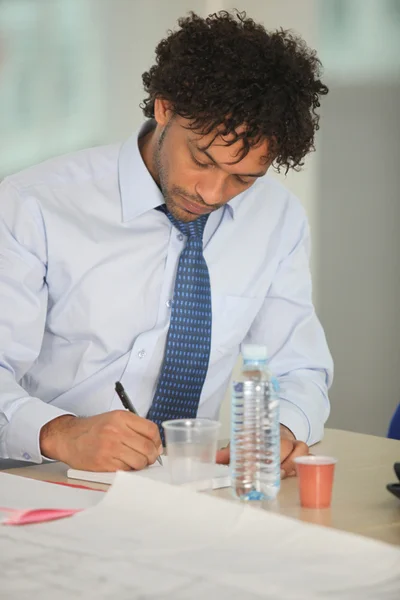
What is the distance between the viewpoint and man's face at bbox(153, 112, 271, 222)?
5.23ft

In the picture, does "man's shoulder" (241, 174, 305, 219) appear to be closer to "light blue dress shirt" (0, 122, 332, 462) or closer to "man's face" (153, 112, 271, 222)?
"light blue dress shirt" (0, 122, 332, 462)

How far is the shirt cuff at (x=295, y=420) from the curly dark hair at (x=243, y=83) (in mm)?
488

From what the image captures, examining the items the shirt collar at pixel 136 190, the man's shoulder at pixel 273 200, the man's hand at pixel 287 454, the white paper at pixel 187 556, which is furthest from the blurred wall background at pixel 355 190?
the white paper at pixel 187 556

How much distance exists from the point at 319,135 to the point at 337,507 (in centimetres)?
273

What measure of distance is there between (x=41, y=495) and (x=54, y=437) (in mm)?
229

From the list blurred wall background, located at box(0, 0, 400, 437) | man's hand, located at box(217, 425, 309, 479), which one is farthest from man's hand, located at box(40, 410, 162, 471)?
blurred wall background, located at box(0, 0, 400, 437)

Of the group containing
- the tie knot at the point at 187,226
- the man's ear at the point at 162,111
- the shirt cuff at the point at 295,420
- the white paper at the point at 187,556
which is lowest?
the shirt cuff at the point at 295,420

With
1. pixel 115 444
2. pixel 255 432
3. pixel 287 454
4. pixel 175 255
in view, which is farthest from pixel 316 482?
pixel 175 255

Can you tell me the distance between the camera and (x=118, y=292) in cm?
181

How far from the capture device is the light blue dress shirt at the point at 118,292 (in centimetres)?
172

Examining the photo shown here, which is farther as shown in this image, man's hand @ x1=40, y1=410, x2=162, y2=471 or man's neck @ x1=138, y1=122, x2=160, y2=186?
man's neck @ x1=138, y1=122, x2=160, y2=186

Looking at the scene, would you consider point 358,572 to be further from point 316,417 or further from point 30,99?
point 30,99

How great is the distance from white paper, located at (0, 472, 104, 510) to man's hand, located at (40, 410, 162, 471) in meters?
0.10

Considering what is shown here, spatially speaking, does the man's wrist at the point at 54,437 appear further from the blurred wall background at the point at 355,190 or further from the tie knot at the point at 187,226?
the blurred wall background at the point at 355,190
